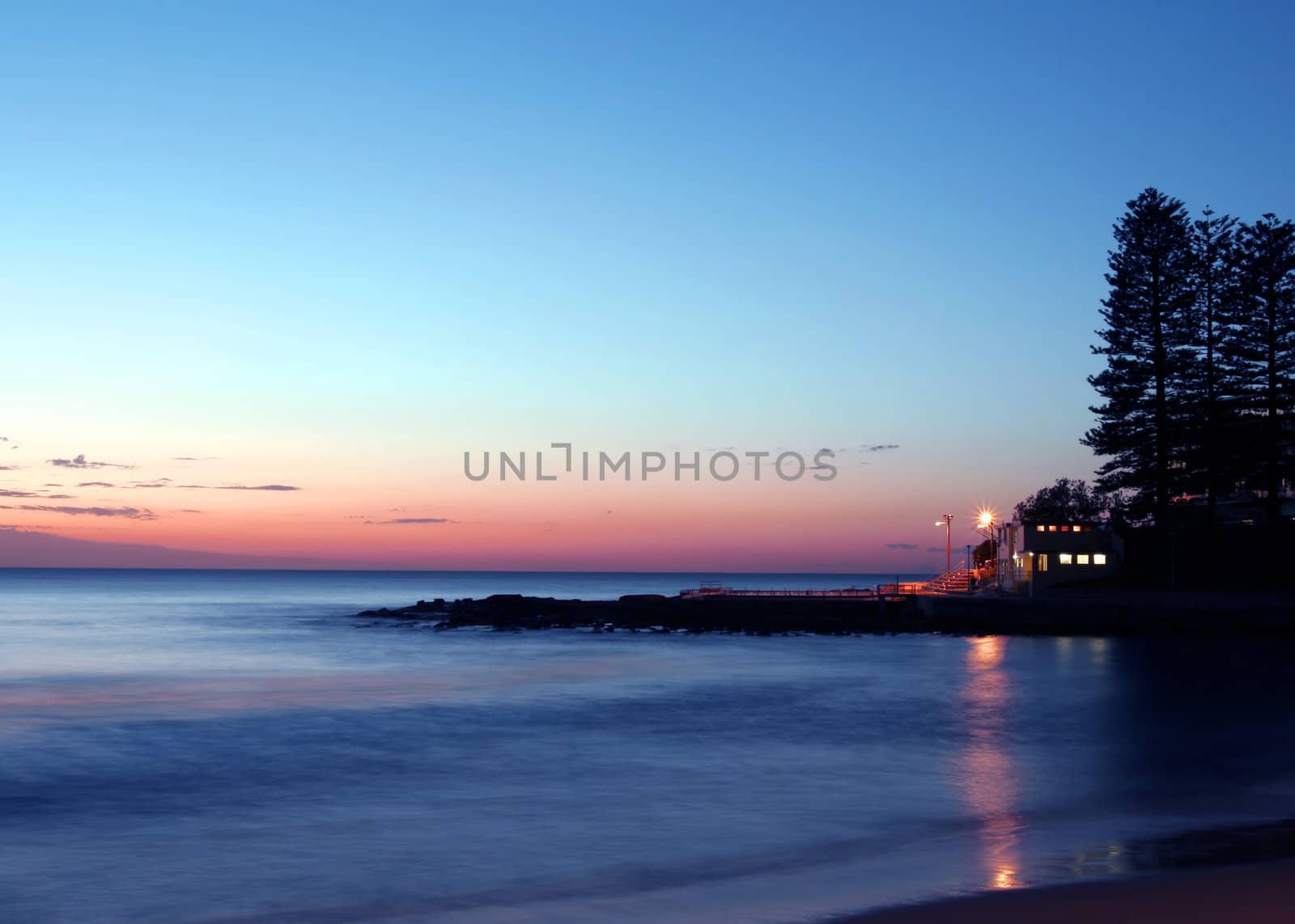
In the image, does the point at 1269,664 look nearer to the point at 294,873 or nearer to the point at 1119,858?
the point at 1119,858

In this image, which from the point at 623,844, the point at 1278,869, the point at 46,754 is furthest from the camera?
the point at 46,754

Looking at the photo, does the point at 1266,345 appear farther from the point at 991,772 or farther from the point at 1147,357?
the point at 991,772

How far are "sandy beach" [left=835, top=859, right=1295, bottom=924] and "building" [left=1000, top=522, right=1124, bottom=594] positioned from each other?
4741 cm

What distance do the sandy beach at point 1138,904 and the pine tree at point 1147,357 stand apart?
155ft

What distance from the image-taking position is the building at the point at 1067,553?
57125 mm

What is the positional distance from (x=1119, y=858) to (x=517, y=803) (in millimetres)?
9324

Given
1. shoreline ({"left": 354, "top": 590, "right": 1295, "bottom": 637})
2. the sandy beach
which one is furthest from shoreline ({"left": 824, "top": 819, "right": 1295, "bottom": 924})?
shoreline ({"left": 354, "top": 590, "right": 1295, "bottom": 637})

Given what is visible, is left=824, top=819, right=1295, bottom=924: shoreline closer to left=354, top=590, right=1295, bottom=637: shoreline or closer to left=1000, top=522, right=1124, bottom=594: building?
left=354, top=590, right=1295, bottom=637: shoreline

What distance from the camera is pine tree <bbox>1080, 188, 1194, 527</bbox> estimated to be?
55.5 meters

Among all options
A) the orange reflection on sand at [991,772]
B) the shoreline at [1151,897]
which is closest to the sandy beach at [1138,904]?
the shoreline at [1151,897]

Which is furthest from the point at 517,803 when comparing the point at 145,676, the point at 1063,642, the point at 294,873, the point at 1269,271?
the point at 1269,271

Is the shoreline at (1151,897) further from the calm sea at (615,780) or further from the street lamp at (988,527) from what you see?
the street lamp at (988,527)

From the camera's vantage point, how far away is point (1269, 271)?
55.1 metres

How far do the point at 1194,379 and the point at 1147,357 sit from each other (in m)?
2.45
